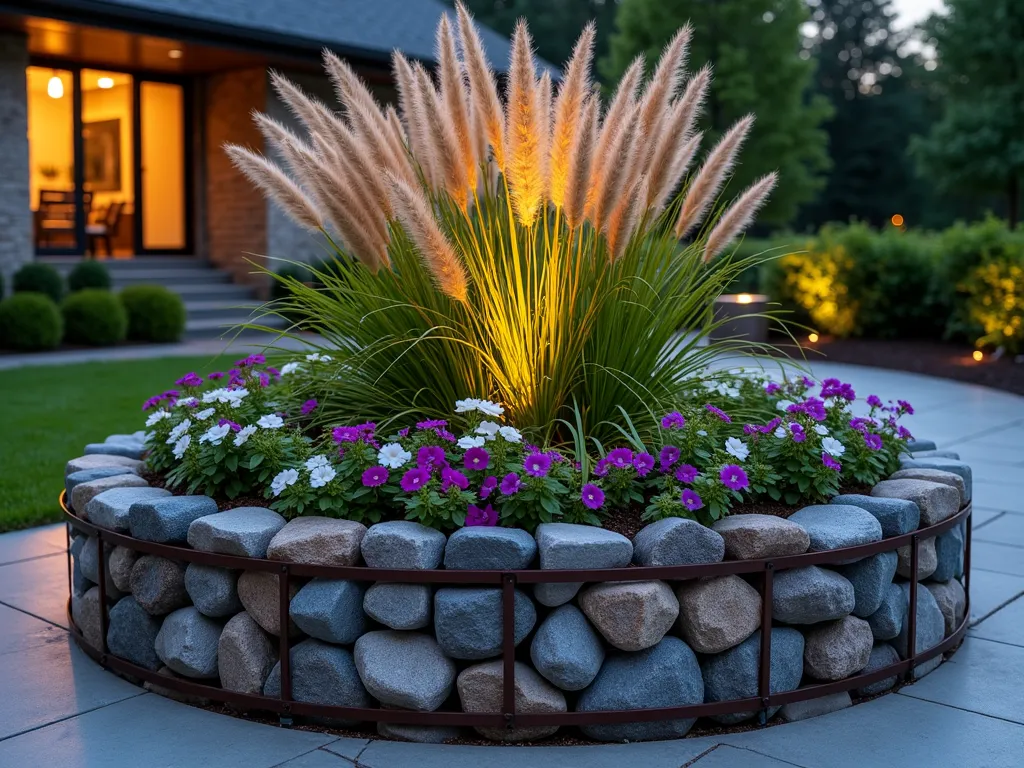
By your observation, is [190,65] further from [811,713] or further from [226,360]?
[811,713]

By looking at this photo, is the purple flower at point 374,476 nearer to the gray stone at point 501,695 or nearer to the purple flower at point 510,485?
the purple flower at point 510,485

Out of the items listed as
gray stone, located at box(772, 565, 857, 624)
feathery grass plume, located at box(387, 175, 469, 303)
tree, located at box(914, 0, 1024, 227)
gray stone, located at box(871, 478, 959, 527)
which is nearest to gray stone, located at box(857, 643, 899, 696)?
gray stone, located at box(772, 565, 857, 624)

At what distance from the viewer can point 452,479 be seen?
292 centimetres

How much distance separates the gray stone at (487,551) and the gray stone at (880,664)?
1.13m

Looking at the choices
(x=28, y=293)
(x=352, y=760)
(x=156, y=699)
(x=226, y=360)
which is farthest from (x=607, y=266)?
(x=28, y=293)

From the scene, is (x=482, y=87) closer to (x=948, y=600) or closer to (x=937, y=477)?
(x=937, y=477)

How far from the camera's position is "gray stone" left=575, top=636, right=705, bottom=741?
275 cm

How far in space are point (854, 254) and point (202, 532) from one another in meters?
11.4

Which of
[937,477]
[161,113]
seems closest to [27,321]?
[161,113]

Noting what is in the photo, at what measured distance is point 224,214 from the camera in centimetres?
1520

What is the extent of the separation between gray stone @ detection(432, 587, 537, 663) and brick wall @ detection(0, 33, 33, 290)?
36.5 ft

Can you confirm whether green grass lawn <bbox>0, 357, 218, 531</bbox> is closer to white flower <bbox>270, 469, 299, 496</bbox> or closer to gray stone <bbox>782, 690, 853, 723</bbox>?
white flower <bbox>270, 469, 299, 496</bbox>

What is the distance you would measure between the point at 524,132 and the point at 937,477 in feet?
6.02

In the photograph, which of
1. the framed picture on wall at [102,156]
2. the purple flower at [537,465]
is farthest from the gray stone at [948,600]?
the framed picture on wall at [102,156]
